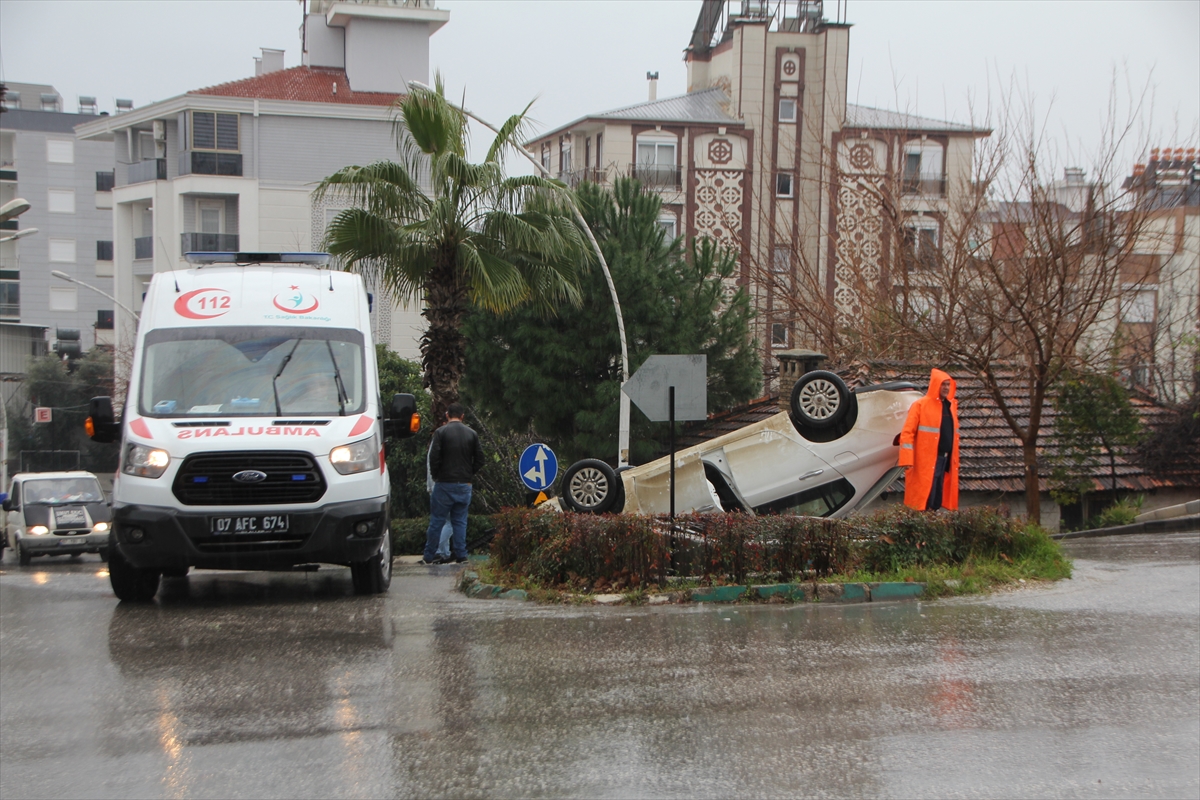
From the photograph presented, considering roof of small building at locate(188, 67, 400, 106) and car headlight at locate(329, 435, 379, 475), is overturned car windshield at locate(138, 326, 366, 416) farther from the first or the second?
roof of small building at locate(188, 67, 400, 106)

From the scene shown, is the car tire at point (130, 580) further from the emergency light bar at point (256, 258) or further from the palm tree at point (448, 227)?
the palm tree at point (448, 227)

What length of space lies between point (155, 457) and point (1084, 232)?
16.2m

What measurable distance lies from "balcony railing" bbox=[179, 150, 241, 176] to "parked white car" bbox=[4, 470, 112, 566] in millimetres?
26055

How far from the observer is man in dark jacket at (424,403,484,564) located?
1347 cm

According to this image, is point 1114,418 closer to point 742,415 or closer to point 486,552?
point 742,415

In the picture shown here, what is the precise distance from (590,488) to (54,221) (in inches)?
2867

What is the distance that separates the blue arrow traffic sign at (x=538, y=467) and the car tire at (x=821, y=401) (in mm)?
4882

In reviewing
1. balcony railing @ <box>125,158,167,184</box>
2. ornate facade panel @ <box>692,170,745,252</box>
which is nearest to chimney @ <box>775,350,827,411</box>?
ornate facade panel @ <box>692,170,745,252</box>

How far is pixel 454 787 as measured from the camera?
5508 mm

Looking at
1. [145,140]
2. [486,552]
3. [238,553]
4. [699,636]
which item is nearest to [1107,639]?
[699,636]

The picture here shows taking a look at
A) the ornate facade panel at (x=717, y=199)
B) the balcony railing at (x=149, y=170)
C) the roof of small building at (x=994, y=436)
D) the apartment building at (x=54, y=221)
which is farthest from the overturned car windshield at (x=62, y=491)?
the apartment building at (x=54, y=221)

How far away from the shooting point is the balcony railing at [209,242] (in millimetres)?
49781

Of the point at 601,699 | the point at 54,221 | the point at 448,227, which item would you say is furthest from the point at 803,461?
the point at 54,221

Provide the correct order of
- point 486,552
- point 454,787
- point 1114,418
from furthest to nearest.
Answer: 1. point 1114,418
2. point 486,552
3. point 454,787
